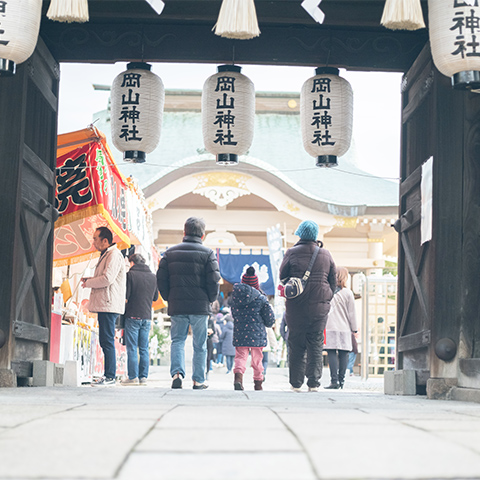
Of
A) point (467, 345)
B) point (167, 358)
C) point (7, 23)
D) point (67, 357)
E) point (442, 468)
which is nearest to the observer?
point (442, 468)

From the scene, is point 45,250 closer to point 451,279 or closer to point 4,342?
point 4,342

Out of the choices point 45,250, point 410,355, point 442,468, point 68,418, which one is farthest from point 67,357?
point 442,468

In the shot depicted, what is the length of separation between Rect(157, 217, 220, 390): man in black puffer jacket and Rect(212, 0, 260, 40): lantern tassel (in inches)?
102

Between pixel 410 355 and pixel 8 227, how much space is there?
3924mm

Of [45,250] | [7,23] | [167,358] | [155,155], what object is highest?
[155,155]

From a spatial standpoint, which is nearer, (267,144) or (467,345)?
(467,345)

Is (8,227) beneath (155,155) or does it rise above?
beneath

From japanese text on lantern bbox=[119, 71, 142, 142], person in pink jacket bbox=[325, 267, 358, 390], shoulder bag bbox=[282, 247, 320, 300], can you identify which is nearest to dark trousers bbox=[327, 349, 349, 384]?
person in pink jacket bbox=[325, 267, 358, 390]

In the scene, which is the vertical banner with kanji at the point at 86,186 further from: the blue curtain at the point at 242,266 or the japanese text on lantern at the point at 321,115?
the blue curtain at the point at 242,266

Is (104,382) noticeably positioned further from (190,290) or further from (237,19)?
(237,19)

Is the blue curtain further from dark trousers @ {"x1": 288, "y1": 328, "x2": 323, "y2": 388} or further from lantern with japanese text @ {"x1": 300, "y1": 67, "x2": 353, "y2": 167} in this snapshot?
dark trousers @ {"x1": 288, "y1": 328, "x2": 323, "y2": 388}

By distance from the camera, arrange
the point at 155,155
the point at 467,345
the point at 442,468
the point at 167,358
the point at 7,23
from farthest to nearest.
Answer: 1. the point at 155,155
2. the point at 167,358
3. the point at 467,345
4. the point at 7,23
5. the point at 442,468

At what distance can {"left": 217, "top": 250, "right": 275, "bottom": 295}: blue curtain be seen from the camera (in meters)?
18.9

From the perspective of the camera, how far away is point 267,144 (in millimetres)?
22406
